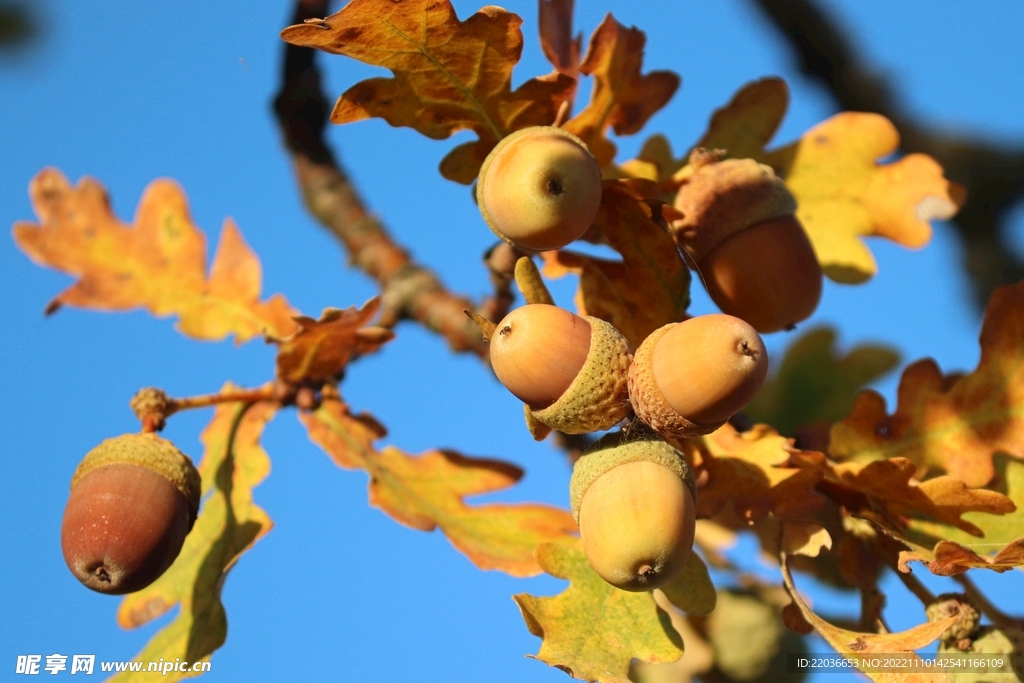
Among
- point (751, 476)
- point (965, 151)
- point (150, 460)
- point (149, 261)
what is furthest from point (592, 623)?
point (965, 151)

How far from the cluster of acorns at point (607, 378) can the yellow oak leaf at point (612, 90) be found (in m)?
0.21

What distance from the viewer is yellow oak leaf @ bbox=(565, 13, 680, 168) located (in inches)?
57.9

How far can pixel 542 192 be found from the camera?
1194 millimetres

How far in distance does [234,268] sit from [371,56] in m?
0.74

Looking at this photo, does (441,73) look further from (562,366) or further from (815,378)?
(815,378)

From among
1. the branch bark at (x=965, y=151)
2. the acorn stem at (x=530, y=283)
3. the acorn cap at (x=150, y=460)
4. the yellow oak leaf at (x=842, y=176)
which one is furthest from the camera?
the branch bark at (x=965, y=151)

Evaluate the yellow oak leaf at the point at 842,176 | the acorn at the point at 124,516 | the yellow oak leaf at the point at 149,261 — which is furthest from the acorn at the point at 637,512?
the yellow oak leaf at the point at 149,261

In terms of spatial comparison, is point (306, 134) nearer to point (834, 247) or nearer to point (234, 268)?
point (234, 268)

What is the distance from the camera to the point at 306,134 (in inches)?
89.0

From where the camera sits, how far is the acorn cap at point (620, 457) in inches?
46.5

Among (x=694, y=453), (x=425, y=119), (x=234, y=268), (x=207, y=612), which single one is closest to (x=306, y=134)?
(x=234, y=268)

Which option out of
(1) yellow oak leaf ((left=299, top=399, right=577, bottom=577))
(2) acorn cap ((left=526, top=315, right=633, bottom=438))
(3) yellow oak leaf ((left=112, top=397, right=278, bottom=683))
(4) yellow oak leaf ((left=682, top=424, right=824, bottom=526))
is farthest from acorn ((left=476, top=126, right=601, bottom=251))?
(3) yellow oak leaf ((left=112, top=397, right=278, bottom=683))

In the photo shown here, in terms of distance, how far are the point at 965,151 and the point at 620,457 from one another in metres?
1.55

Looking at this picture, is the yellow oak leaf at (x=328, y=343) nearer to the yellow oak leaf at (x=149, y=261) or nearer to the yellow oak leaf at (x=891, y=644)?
the yellow oak leaf at (x=149, y=261)
